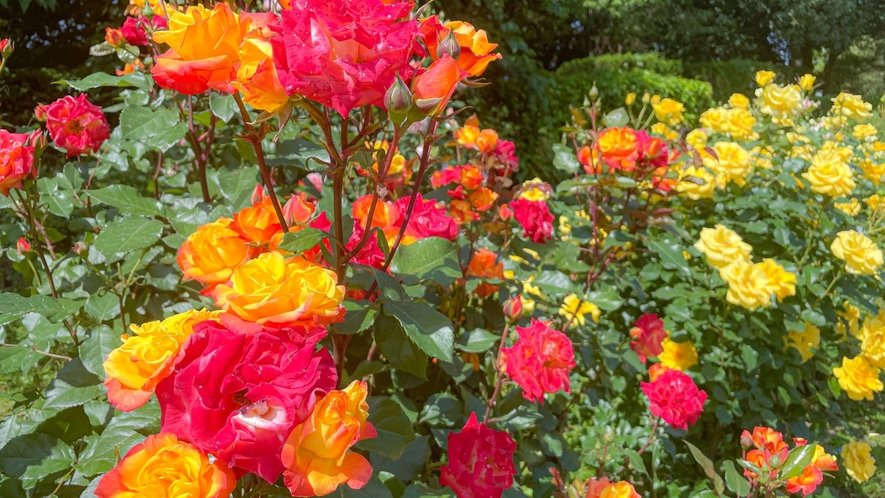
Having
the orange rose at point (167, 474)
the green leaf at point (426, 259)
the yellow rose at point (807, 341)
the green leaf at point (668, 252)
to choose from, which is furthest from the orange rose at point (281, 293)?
the yellow rose at point (807, 341)

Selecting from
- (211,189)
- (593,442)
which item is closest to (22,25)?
(211,189)

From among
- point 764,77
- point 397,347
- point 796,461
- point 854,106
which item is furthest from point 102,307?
point 854,106

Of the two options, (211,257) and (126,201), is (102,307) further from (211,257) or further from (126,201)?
(211,257)

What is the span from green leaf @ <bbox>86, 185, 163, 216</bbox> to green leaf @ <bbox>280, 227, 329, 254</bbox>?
0.50 meters

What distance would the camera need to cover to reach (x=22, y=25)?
4.27 m

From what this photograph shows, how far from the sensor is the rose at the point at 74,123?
1127mm

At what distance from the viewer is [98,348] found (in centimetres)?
87

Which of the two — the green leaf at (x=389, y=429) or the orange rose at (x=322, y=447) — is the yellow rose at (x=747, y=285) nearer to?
the green leaf at (x=389, y=429)

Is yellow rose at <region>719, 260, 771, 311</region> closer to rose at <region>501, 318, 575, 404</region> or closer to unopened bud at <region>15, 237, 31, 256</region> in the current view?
rose at <region>501, 318, 575, 404</region>

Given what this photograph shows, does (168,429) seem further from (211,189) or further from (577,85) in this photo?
(577,85)

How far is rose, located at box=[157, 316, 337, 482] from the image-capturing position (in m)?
0.43

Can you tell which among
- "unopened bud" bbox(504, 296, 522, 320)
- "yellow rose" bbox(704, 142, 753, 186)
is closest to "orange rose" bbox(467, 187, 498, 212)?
"unopened bud" bbox(504, 296, 522, 320)

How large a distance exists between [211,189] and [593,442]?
1.44 metres

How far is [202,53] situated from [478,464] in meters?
0.66
